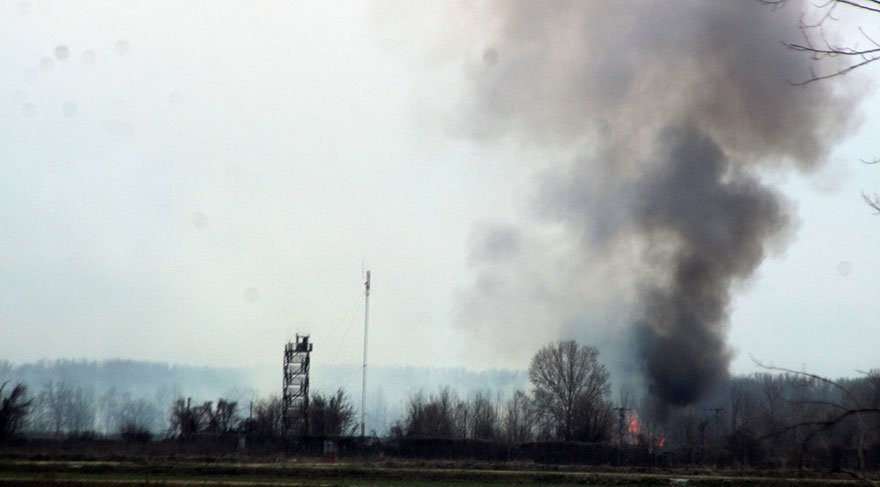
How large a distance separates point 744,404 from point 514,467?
29.8m

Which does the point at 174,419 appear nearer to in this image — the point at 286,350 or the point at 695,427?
the point at 286,350

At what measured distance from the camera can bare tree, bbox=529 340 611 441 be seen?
6800 centimetres

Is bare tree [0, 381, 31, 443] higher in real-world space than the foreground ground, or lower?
higher

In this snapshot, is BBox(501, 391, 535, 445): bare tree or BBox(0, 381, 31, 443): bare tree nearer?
BBox(0, 381, 31, 443): bare tree

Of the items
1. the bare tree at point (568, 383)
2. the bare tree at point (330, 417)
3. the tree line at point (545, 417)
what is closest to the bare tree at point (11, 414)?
the tree line at point (545, 417)

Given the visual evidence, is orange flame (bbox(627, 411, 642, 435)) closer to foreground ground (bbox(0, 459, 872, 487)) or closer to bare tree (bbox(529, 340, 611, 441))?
bare tree (bbox(529, 340, 611, 441))

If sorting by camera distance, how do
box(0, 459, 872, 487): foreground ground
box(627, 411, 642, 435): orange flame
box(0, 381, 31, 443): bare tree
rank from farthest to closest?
box(627, 411, 642, 435): orange flame → box(0, 381, 31, 443): bare tree → box(0, 459, 872, 487): foreground ground

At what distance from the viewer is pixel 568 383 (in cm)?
7094

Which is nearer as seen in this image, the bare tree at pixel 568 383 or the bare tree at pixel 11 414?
the bare tree at pixel 11 414

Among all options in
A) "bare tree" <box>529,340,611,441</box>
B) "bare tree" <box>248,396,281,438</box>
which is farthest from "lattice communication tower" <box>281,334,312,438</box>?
"bare tree" <box>529,340,611,441</box>

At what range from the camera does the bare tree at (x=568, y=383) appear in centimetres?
6800

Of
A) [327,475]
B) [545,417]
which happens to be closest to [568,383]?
[545,417]

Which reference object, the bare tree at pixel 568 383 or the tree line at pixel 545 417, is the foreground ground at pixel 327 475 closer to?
the tree line at pixel 545 417

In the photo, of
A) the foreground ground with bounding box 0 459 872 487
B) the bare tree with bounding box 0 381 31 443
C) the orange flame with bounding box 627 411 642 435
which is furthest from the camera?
the orange flame with bounding box 627 411 642 435
